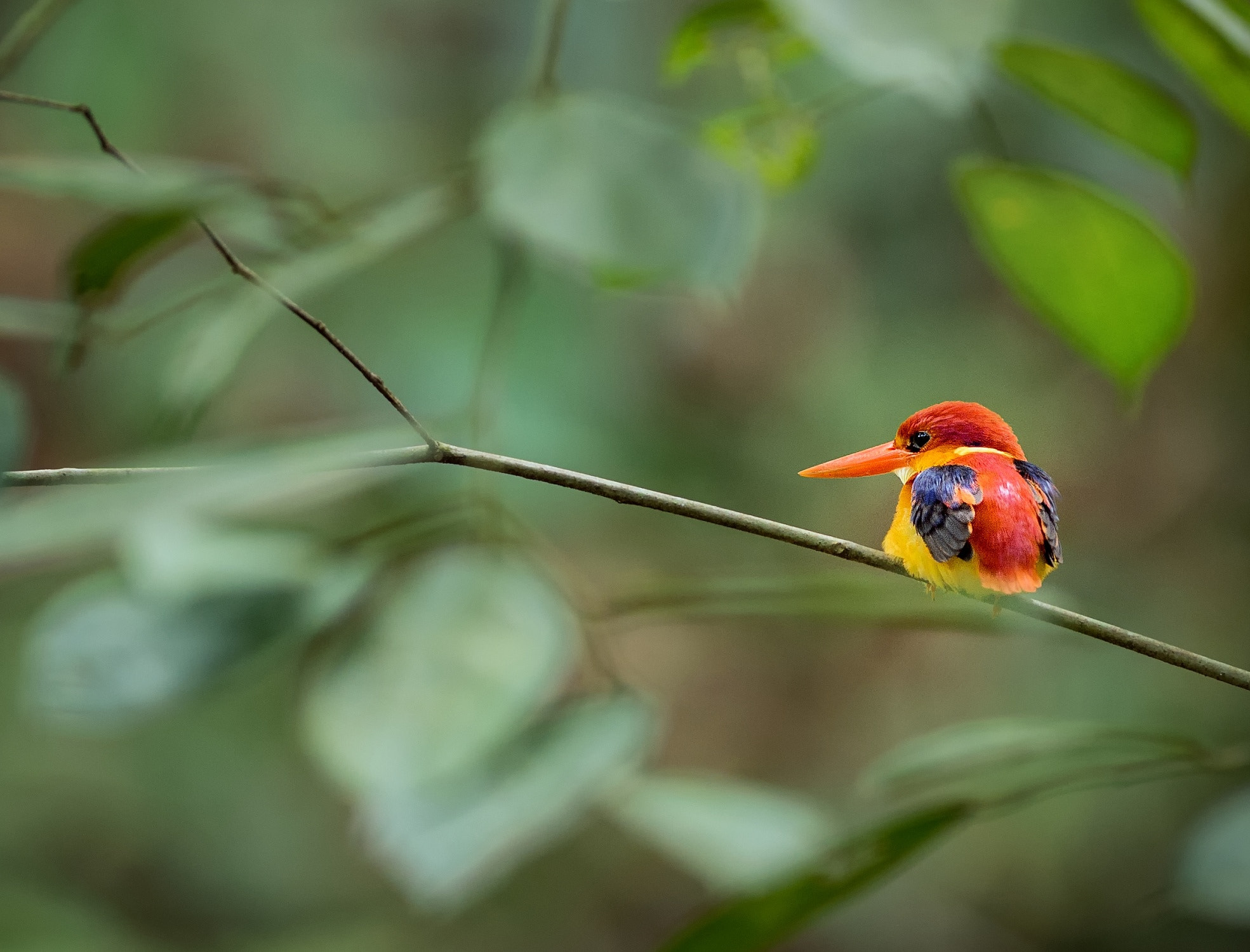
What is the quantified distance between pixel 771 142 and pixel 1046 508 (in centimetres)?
37

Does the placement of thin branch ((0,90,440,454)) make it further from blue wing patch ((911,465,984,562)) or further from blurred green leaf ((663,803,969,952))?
blurred green leaf ((663,803,969,952))

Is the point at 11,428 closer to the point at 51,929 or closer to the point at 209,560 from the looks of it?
the point at 209,560

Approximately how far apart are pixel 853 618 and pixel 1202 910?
0.22 meters

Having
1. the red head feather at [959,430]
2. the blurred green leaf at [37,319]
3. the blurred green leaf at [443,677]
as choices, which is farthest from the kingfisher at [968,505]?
the blurred green leaf at [37,319]

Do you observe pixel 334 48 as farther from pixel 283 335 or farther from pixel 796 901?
pixel 796 901

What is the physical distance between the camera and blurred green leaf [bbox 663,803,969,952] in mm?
401

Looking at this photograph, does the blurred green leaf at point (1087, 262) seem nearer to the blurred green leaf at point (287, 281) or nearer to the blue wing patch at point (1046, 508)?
the blue wing patch at point (1046, 508)

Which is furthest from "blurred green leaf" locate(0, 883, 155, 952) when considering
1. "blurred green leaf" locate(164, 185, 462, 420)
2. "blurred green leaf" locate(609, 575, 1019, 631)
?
"blurred green leaf" locate(609, 575, 1019, 631)

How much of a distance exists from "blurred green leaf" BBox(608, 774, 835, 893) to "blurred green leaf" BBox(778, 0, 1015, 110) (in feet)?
1.07

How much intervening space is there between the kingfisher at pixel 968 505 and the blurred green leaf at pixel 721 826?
305mm

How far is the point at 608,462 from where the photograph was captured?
1.32 meters

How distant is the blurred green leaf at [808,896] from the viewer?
40 centimetres

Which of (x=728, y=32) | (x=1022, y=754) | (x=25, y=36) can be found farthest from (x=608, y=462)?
(x=25, y=36)

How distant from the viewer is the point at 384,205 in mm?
583
